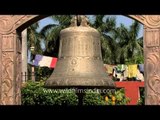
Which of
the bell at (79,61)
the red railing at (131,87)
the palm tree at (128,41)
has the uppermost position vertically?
the palm tree at (128,41)

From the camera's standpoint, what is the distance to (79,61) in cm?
512

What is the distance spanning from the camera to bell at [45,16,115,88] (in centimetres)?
470

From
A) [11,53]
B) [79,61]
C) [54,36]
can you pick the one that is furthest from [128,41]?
[79,61]

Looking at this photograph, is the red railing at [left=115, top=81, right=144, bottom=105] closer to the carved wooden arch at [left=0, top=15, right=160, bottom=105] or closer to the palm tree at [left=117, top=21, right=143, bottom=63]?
the palm tree at [left=117, top=21, right=143, bottom=63]

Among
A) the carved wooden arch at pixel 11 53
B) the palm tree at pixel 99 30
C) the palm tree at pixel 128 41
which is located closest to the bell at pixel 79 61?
the carved wooden arch at pixel 11 53

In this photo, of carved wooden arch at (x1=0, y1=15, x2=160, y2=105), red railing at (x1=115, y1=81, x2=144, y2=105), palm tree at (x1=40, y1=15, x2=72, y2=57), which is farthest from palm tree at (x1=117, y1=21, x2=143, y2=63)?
carved wooden arch at (x1=0, y1=15, x2=160, y2=105)

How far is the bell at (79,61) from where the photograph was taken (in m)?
4.70

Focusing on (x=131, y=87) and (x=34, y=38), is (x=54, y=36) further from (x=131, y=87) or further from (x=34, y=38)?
(x=131, y=87)

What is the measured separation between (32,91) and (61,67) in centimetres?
984

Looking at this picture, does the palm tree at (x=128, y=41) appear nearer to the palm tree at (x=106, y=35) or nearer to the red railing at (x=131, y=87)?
the palm tree at (x=106, y=35)
